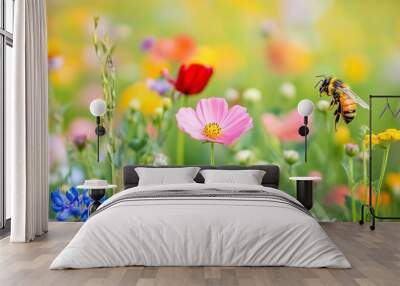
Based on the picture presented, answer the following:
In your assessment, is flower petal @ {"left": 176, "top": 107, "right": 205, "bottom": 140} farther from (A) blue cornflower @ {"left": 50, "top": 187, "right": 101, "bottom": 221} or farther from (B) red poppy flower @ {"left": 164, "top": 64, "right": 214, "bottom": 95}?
(A) blue cornflower @ {"left": 50, "top": 187, "right": 101, "bottom": 221}

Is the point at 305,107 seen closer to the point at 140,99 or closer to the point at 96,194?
the point at 140,99

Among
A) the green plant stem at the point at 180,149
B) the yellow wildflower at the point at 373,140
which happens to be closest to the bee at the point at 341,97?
the yellow wildflower at the point at 373,140

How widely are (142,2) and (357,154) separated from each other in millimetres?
3306

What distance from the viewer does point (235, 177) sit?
22.6 feet

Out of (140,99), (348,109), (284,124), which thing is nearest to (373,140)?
(348,109)

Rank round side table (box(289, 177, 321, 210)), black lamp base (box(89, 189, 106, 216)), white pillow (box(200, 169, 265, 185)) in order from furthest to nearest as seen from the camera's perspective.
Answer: round side table (box(289, 177, 321, 210)) < black lamp base (box(89, 189, 106, 216)) < white pillow (box(200, 169, 265, 185))

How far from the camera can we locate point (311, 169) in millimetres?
7613

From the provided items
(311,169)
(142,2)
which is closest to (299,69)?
(311,169)

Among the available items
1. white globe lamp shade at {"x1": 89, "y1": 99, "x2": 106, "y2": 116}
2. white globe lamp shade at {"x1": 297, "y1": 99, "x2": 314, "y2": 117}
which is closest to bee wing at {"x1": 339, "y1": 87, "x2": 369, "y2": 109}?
white globe lamp shade at {"x1": 297, "y1": 99, "x2": 314, "y2": 117}

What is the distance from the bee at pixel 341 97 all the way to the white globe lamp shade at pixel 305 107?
0.39 meters

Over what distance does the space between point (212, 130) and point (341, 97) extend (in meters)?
1.67

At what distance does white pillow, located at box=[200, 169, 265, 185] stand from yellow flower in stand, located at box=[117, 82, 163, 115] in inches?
48.0

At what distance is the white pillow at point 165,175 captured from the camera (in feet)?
22.8

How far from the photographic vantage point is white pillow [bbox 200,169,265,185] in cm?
686
